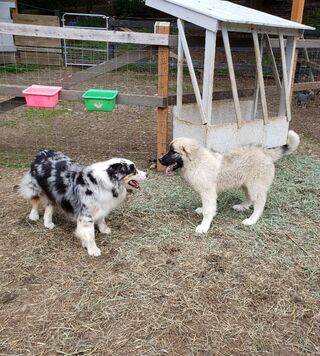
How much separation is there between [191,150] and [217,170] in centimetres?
40

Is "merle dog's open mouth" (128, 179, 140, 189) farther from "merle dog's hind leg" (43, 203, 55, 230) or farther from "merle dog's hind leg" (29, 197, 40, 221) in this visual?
"merle dog's hind leg" (29, 197, 40, 221)

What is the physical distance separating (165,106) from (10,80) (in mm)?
7673

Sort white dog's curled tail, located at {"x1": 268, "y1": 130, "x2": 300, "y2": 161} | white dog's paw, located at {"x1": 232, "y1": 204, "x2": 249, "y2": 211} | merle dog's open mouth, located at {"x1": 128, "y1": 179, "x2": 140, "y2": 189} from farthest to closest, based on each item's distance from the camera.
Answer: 1. white dog's paw, located at {"x1": 232, "y1": 204, "x2": 249, "y2": 211}
2. white dog's curled tail, located at {"x1": 268, "y1": 130, "x2": 300, "y2": 161}
3. merle dog's open mouth, located at {"x1": 128, "y1": 179, "x2": 140, "y2": 189}

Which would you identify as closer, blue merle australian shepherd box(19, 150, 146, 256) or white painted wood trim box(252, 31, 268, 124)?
blue merle australian shepherd box(19, 150, 146, 256)

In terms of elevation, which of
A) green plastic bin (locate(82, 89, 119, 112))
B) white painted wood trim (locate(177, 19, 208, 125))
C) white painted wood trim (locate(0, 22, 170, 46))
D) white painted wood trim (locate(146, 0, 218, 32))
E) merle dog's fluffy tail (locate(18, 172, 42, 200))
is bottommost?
merle dog's fluffy tail (locate(18, 172, 42, 200))

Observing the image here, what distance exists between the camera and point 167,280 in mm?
3611

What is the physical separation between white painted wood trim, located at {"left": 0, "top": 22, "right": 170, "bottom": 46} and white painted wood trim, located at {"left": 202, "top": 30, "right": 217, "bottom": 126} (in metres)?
0.68

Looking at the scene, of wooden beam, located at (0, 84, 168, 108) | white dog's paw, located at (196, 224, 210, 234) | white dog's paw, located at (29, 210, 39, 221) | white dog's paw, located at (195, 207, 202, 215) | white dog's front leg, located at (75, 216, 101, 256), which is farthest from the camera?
wooden beam, located at (0, 84, 168, 108)

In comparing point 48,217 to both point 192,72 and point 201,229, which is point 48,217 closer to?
point 201,229

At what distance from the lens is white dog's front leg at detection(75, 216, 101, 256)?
394cm

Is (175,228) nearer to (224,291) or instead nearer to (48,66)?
(224,291)

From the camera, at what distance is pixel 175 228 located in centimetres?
451

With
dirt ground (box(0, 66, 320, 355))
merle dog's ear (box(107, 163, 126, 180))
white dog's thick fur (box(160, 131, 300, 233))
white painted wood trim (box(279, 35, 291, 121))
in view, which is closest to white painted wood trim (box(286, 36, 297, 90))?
white painted wood trim (box(279, 35, 291, 121))

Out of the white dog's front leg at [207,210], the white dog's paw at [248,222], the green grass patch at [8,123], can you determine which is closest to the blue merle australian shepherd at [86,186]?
the white dog's front leg at [207,210]
